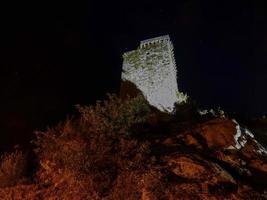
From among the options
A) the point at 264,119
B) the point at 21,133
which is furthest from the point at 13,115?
the point at 264,119

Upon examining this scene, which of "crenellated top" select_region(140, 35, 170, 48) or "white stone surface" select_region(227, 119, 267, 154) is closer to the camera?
"white stone surface" select_region(227, 119, 267, 154)

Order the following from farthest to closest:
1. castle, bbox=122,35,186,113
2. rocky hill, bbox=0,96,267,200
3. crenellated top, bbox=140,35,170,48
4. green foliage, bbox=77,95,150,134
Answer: crenellated top, bbox=140,35,170,48
castle, bbox=122,35,186,113
green foliage, bbox=77,95,150,134
rocky hill, bbox=0,96,267,200

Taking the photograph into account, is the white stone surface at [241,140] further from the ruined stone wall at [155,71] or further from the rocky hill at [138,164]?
the ruined stone wall at [155,71]

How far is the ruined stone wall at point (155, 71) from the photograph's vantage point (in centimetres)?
1612

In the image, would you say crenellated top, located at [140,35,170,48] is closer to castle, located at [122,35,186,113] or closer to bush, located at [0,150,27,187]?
castle, located at [122,35,186,113]

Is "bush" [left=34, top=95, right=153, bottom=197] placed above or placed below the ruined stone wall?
below

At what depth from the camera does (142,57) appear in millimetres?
17078

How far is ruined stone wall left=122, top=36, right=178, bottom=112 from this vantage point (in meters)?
16.1

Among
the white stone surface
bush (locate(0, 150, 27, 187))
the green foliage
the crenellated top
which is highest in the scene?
the crenellated top

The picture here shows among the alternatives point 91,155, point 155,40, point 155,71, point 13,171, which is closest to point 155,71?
point 155,71

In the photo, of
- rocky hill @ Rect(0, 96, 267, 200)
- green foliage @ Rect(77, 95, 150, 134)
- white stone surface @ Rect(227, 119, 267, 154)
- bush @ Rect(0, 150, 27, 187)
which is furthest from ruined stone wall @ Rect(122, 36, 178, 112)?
bush @ Rect(0, 150, 27, 187)

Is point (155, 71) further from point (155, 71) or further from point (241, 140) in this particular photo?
point (241, 140)

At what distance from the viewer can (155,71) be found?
16.6 m

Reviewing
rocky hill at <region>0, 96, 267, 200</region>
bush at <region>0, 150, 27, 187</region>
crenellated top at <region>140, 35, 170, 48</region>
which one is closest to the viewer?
rocky hill at <region>0, 96, 267, 200</region>
